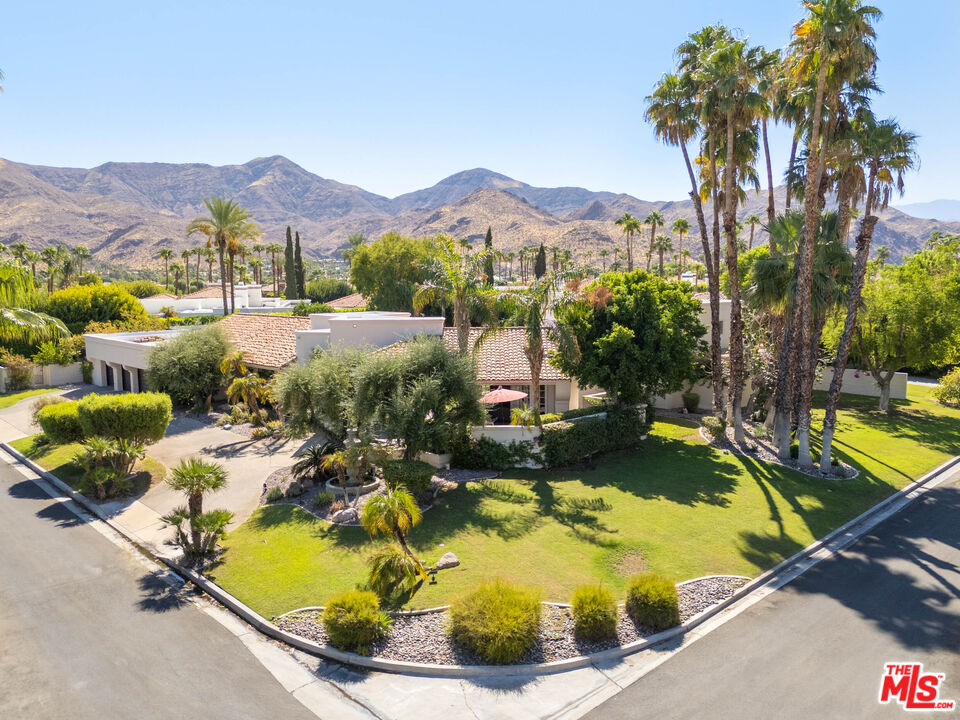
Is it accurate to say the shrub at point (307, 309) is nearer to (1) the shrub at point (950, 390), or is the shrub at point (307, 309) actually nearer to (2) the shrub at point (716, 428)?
(2) the shrub at point (716, 428)

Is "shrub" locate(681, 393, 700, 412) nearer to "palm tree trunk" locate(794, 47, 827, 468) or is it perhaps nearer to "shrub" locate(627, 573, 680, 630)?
"palm tree trunk" locate(794, 47, 827, 468)

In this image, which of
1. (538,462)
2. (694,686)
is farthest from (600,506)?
(694,686)

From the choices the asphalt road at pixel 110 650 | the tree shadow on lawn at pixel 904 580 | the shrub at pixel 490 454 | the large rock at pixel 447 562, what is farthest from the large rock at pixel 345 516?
the tree shadow on lawn at pixel 904 580

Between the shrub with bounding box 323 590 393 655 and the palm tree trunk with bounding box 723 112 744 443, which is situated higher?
the palm tree trunk with bounding box 723 112 744 443

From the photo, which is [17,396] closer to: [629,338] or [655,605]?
[629,338]

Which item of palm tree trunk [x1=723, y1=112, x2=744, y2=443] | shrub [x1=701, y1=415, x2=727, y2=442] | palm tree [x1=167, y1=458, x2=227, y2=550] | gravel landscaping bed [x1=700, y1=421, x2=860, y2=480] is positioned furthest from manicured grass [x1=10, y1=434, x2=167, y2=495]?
palm tree trunk [x1=723, y1=112, x2=744, y2=443]

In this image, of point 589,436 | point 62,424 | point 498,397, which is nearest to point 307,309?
point 62,424
